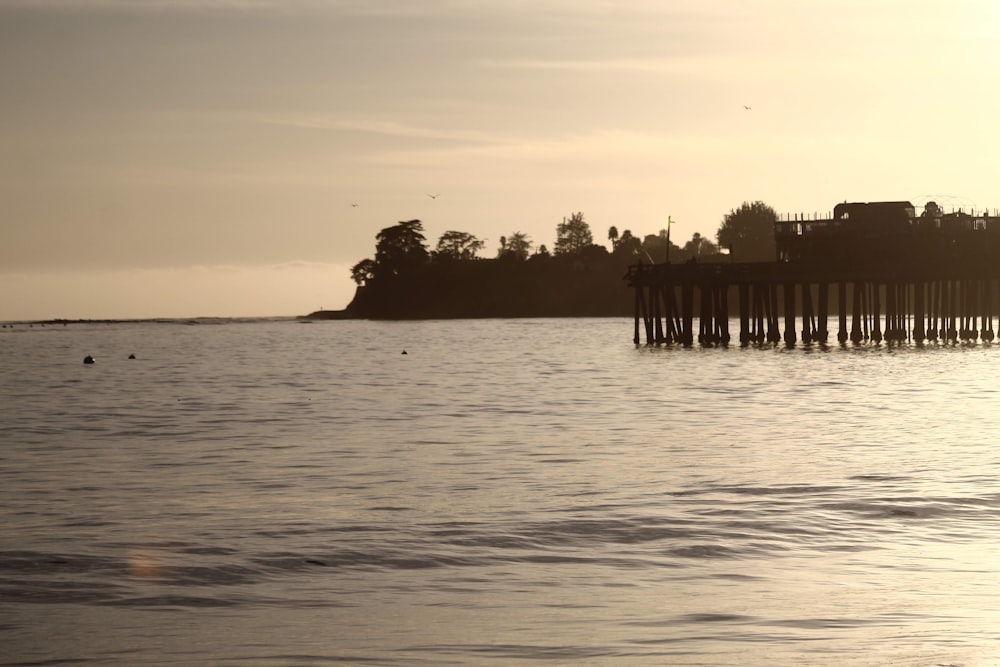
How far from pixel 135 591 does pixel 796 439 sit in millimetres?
20745

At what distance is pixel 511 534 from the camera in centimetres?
2070

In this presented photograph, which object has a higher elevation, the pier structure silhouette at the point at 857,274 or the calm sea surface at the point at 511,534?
the pier structure silhouette at the point at 857,274

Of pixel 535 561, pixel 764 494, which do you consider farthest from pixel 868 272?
pixel 535 561

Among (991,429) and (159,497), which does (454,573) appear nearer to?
(159,497)

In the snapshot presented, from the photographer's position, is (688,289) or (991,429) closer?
(991,429)

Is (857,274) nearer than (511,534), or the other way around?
(511,534)

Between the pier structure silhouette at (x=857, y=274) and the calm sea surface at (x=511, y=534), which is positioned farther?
the pier structure silhouette at (x=857, y=274)

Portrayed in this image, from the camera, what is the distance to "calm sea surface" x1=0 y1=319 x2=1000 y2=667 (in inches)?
555

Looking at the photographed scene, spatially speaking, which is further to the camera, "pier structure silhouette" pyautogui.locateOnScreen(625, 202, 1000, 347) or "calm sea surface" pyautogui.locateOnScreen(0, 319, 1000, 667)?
"pier structure silhouette" pyautogui.locateOnScreen(625, 202, 1000, 347)

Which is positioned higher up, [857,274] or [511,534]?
[857,274]

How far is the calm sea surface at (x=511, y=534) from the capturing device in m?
14.1

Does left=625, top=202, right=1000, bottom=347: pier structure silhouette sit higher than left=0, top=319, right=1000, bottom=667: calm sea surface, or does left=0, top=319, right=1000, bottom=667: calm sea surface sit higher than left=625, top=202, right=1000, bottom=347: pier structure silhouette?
left=625, top=202, right=1000, bottom=347: pier structure silhouette

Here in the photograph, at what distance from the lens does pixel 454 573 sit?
17859mm

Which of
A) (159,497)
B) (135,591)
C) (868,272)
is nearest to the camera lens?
(135,591)
